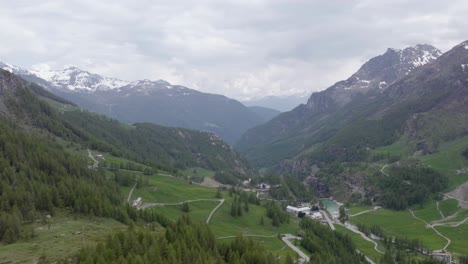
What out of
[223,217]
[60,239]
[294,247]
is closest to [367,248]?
[294,247]

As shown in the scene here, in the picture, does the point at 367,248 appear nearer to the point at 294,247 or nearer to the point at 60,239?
→ the point at 294,247

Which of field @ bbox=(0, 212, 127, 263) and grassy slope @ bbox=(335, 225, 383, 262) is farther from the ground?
field @ bbox=(0, 212, 127, 263)

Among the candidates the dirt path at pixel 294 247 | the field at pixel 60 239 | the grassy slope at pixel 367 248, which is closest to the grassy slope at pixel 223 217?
the dirt path at pixel 294 247

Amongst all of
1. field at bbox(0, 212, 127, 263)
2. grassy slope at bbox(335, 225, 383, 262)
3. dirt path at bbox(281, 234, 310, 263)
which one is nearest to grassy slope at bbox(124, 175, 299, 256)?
dirt path at bbox(281, 234, 310, 263)

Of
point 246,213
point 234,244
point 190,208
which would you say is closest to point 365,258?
point 246,213

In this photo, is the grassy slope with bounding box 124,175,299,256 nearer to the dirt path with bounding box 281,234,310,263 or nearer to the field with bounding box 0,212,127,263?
the dirt path with bounding box 281,234,310,263

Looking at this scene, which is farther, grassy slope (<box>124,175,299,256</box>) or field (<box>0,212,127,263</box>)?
grassy slope (<box>124,175,299,256</box>)

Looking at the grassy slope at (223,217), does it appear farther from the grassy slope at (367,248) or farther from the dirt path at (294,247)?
the grassy slope at (367,248)

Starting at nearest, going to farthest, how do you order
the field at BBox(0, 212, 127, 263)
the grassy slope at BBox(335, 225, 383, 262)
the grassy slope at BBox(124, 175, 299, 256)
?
the field at BBox(0, 212, 127, 263) → the grassy slope at BBox(124, 175, 299, 256) → the grassy slope at BBox(335, 225, 383, 262)

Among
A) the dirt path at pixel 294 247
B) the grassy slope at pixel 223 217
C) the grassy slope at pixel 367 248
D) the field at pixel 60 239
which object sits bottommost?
the grassy slope at pixel 367 248
